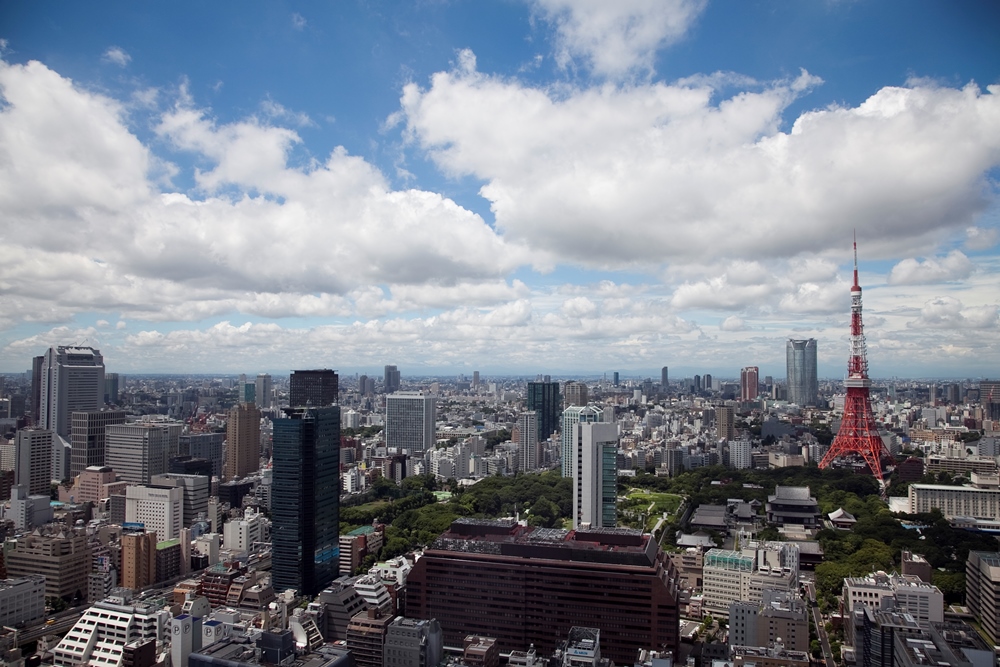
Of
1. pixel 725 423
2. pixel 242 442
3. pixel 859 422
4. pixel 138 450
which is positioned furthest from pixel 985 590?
pixel 725 423

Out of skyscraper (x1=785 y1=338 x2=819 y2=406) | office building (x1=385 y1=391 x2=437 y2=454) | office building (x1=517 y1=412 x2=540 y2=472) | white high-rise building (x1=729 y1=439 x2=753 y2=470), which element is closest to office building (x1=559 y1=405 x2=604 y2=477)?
office building (x1=517 y1=412 x2=540 y2=472)

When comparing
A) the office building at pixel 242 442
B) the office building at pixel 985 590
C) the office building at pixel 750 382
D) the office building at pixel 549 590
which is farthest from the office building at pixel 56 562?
the office building at pixel 750 382

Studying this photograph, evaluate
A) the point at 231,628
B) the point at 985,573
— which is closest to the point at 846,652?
the point at 985,573

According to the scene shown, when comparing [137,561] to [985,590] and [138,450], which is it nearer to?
[138,450]

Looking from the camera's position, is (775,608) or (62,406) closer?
(775,608)

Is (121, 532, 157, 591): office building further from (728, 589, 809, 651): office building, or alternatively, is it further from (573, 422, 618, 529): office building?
(728, 589, 809, 651): office building

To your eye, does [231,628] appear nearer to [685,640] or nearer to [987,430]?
[685,640]
